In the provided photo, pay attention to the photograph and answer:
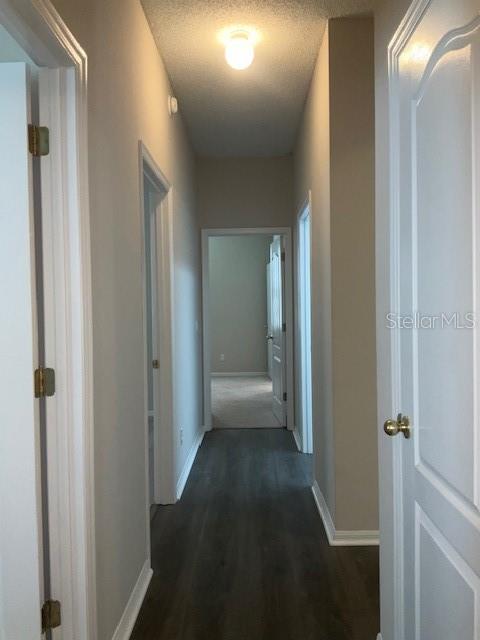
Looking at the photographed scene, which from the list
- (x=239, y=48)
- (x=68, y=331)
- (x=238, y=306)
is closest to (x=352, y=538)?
(x=68, y=331)

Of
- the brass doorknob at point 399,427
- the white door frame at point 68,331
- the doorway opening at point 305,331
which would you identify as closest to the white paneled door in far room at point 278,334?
the doorway opening at point 305,331

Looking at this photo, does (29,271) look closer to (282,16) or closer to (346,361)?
(346,361)

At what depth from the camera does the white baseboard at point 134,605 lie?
1.96 m

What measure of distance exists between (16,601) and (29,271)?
956 millimetres

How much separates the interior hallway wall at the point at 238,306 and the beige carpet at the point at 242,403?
386 millimetres

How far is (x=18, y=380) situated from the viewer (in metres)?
1.47

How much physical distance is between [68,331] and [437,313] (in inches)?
40.4

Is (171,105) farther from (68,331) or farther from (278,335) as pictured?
(278,335)

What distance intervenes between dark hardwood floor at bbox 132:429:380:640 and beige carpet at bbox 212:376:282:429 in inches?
69.8

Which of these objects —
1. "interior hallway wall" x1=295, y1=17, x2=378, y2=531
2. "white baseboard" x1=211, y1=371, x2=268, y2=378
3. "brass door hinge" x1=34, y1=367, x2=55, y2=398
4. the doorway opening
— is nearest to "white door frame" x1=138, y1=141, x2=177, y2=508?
"interior hallway wall" x1=295, y1=17, x2=378, y2=531

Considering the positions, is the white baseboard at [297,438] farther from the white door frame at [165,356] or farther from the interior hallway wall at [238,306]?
the interior hallway wall at [238,306]

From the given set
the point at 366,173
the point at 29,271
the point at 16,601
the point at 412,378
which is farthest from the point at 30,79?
the point at 366,173

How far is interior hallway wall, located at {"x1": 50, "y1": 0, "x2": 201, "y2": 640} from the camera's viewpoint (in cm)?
173

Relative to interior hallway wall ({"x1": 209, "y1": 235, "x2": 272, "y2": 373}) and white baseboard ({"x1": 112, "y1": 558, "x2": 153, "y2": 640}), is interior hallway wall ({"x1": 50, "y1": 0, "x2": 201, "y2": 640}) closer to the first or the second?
white baseboard ({"x1": 112, "y1": 558, "x2": 153, "y2": 640})
